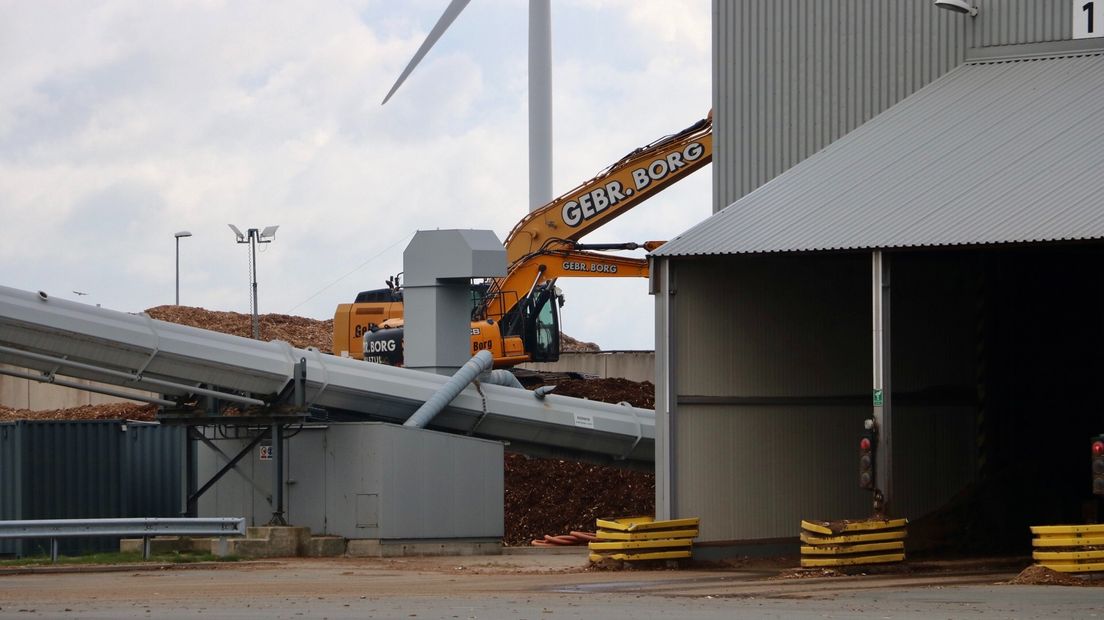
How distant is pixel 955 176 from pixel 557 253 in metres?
21.7

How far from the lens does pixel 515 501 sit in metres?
34.3

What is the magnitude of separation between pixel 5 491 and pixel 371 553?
6968 millimetres

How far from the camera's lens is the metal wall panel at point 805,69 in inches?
1096

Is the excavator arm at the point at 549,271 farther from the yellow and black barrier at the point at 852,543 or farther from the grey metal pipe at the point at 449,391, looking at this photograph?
the yellow and black barrier at the point at 852,543

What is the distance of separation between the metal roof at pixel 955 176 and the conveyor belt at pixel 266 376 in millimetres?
6928

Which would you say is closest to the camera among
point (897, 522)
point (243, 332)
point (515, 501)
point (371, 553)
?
point (897, 522)

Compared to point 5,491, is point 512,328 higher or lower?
higher

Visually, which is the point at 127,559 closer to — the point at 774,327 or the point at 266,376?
the point at 266,376

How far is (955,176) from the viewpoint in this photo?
24250 millimetres

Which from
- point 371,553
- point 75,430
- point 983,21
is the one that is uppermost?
point 983,21

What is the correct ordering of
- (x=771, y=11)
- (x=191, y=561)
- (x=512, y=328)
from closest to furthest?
(x=191, y=561)
(x=771, y=11)
(x=512, y=328)

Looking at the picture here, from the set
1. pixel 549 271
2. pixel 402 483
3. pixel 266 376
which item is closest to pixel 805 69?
pixel 402 483

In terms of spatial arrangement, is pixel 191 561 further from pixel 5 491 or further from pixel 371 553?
pixel 5 491

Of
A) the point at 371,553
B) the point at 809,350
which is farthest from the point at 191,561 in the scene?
the point at 809,350
